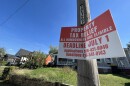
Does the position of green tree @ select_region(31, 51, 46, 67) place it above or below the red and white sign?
above

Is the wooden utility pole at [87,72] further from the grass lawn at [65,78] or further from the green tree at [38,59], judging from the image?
the green tree at [38,59]

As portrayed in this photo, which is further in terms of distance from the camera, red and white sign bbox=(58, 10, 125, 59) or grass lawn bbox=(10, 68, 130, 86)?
grass lawn bbox=(10, 68, 130, 86)

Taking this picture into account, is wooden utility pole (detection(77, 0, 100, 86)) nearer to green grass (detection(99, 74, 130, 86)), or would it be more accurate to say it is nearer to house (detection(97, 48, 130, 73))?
green grass (detection(99, 74, 130, 86))

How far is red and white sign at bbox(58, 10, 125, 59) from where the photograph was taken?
1.64 m

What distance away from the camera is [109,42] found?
1.67m

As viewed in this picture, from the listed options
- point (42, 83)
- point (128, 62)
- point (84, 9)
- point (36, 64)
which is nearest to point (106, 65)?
point (128, 62)

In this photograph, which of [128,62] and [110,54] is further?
Answer: [128,62]

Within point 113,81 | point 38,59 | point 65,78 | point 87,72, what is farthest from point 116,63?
point 87,72

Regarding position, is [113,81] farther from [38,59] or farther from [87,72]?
[38,59]

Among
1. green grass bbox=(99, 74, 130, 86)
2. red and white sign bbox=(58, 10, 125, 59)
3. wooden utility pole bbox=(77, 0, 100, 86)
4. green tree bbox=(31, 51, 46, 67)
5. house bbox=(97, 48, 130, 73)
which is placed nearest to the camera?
red and white sign bbox=(58, 10, 125, 59)

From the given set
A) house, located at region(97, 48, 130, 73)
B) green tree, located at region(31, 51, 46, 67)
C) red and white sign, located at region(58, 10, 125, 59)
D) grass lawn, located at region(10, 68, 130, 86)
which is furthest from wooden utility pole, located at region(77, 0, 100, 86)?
green tree, located at region(31, 51, 46, 67)

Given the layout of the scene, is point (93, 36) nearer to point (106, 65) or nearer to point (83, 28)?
point (83, 28)

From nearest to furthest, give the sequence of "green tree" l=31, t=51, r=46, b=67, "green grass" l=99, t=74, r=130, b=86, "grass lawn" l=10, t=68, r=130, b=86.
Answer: "grass lawn" l=10, t=68, r=130, b=86 < "green grass" l=99, t=74, r=130, b=86 < "green tree" l=31, t=51, r=46, b=67

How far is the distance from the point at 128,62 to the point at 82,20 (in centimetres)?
2397
